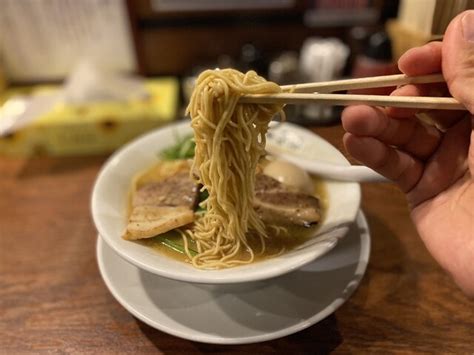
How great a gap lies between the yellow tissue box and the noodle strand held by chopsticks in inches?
41.9

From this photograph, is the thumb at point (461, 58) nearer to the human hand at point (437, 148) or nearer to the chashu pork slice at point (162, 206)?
the human hand at point (437, 148)

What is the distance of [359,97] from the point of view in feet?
3.57

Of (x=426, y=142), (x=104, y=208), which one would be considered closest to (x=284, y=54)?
(x=426, y=142)

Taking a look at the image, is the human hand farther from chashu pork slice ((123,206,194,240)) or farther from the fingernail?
chashu pork slice ((123,206,194,240))

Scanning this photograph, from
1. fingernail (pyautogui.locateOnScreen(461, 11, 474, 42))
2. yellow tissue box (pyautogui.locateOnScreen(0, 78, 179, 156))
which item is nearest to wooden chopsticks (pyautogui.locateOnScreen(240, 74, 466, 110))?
fingernail (pyautogui.locateOnScreen(461, 11, 474, 42))

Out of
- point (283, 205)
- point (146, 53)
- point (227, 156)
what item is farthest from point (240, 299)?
point (146, 53)

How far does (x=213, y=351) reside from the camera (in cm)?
127

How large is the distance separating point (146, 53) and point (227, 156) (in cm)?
170

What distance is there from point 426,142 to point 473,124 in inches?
6.5

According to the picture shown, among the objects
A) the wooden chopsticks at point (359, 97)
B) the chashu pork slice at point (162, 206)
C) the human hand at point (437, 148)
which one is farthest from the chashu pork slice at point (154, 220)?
the human hand at point (437, 148)

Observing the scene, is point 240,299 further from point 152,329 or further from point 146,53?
point 146,53

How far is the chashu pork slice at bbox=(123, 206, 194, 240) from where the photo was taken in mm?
1330

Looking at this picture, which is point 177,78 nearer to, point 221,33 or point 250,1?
point 221,33

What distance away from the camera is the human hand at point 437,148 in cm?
107
